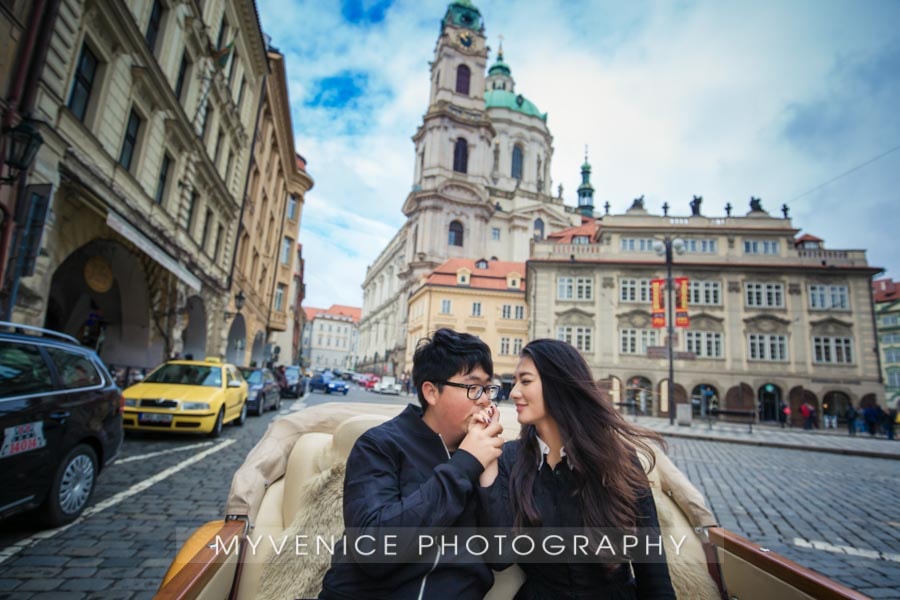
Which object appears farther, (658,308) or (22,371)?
(658,308)

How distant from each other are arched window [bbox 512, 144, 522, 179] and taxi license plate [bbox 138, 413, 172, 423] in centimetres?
6752

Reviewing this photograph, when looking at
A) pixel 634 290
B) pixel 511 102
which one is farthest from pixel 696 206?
pixel 511 102

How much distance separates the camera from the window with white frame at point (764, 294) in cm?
3312

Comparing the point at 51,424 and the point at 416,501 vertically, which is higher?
the point at 416,501

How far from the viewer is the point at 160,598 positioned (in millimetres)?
1410

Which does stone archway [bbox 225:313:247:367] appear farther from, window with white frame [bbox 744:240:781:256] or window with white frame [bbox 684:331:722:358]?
window with white frame [bbox 744:240:781:256]

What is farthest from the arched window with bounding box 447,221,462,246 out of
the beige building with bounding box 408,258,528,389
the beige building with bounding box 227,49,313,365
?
the beige building with bounding box 227,49,313,365

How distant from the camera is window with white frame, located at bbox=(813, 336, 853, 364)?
3177 cm

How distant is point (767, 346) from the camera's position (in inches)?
1282

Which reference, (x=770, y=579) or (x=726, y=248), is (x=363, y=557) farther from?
(x=726, y=248)

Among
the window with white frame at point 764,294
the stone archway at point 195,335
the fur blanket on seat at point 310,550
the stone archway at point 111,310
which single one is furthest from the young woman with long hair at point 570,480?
the window with white frame at point 764,294

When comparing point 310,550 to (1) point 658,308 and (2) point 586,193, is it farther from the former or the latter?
(2) point 586,193

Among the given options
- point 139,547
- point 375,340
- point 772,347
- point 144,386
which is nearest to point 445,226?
point 375,340

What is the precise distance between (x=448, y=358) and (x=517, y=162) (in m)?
73.9
